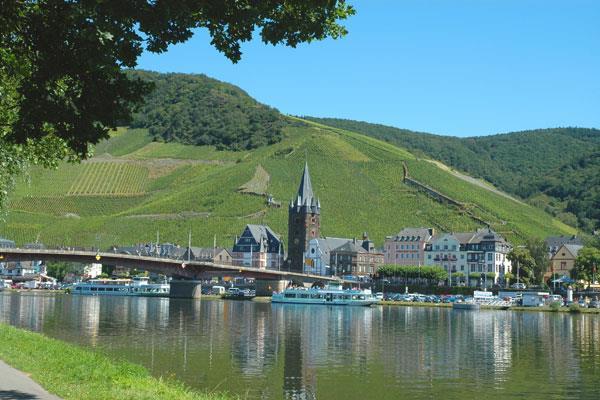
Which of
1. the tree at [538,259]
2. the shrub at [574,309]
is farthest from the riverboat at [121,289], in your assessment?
the shrub at [574,309]

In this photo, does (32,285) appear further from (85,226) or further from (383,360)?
(383,360)

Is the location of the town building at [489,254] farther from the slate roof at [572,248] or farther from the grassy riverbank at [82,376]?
the grassy riverbank at [82,376]

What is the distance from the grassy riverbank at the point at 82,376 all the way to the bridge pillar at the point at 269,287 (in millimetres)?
110620

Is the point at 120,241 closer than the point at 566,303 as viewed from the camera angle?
No

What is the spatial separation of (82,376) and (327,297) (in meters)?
103

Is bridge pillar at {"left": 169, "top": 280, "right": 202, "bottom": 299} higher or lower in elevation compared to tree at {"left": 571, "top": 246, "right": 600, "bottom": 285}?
lower

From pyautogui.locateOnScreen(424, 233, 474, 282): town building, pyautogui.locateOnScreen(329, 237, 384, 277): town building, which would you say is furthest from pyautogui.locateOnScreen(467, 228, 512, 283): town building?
pyautogui.locateOnScreen(329, 237, 384, 277): town building

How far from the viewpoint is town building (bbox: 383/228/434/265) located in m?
163

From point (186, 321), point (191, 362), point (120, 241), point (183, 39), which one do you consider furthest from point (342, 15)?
point (120, 241)

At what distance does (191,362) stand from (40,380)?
17.3m

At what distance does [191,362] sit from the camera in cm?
3841

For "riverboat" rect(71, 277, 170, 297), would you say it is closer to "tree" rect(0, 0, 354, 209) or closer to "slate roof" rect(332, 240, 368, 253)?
"slate roof" rect(332, 240, 368, 253)

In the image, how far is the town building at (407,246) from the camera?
536 ft

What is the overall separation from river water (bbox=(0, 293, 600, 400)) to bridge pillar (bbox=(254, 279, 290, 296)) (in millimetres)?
69193
